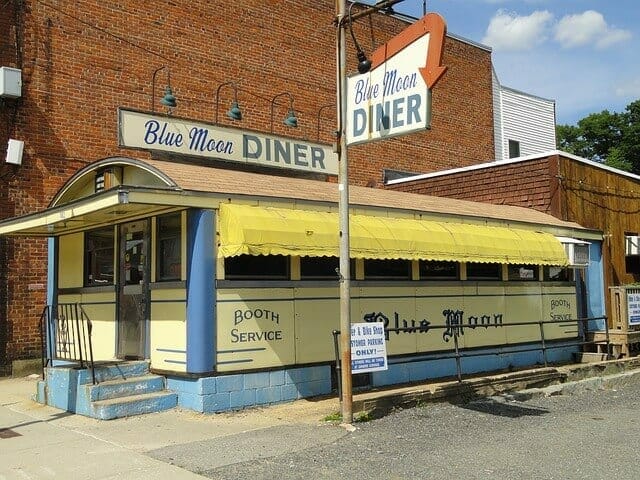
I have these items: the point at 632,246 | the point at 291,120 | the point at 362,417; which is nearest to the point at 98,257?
the point at 362,417

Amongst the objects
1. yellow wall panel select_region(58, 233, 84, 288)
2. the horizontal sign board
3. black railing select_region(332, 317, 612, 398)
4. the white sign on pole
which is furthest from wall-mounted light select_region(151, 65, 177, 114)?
the white sign on pole

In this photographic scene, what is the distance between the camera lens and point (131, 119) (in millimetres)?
15016

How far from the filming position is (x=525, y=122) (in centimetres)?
2670

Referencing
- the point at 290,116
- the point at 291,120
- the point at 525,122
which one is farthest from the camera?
the point at 525,122

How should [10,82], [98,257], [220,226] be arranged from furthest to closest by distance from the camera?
[10,82], [98,257], [220,226]

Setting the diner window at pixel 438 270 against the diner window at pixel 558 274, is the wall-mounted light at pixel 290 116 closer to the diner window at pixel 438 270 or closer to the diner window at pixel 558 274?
the diner window at pixel 438 270

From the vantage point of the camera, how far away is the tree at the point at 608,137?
2126 inches

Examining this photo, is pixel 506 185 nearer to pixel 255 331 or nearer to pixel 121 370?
pixel 255 331

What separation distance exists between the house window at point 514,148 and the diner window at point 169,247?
1863cm

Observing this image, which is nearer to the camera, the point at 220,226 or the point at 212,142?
the point at 220,226

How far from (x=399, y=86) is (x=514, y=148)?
1873 centimetres

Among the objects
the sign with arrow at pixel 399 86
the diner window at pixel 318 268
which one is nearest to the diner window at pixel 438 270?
the diner window at pixel 318 268

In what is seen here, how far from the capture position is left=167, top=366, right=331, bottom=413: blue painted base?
9055 millimetres

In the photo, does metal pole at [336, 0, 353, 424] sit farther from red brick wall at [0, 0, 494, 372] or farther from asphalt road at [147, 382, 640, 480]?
red brick wall at [0, 0, 494, 372]
